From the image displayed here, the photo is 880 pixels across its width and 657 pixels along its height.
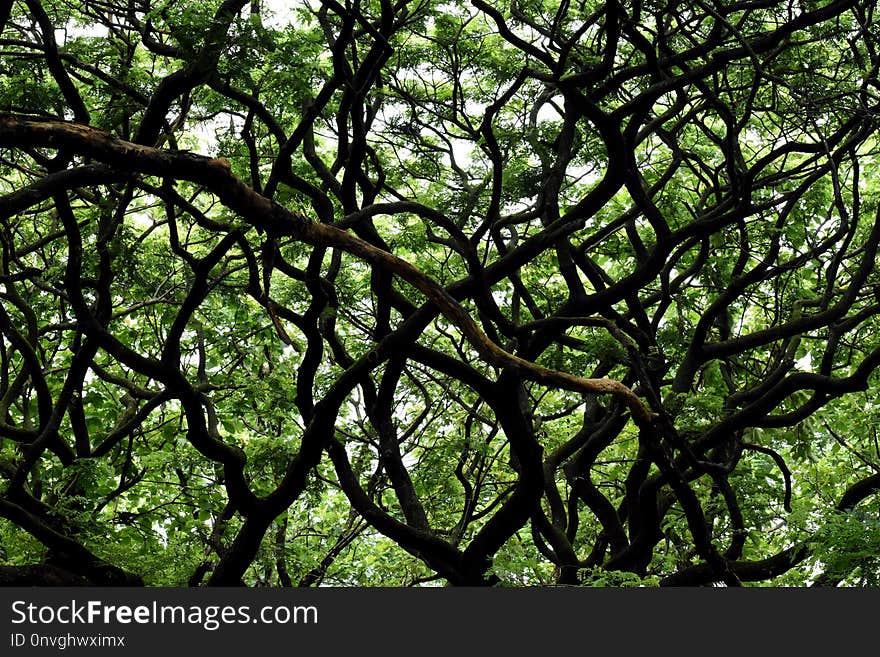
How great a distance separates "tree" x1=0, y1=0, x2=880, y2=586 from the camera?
713 centimetres

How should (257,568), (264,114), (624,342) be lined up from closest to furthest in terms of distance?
(624,342)
(264,114)
(257,568)

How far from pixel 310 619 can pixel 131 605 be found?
0.92 m

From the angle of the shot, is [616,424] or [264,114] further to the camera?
[616,424]

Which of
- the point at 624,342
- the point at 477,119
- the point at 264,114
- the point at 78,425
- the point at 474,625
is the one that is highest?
the point at 477,119

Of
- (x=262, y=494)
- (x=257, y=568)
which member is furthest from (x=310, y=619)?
(x=257, y=568)

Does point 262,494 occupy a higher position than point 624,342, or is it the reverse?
point 262,494

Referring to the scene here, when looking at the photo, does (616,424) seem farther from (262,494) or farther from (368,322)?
(262,494)

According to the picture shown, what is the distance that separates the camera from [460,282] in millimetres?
7777

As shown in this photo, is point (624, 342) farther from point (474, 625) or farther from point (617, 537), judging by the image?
point (617, 537)

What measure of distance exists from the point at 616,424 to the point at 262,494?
4219 mm

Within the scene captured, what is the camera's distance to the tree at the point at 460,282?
7130 millimetres

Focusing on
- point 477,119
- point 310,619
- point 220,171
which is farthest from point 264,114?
point 310,619

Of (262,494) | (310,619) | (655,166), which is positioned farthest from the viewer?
(262,494)

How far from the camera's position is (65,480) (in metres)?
8.72
